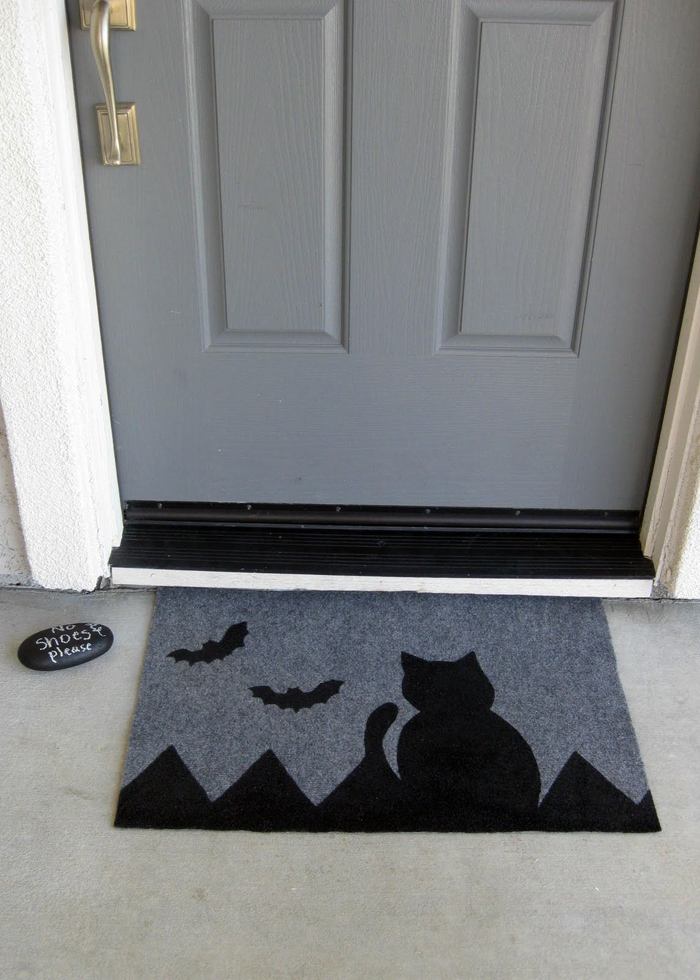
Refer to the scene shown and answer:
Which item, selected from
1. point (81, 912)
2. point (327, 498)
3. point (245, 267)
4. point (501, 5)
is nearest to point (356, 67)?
point (501, 5)

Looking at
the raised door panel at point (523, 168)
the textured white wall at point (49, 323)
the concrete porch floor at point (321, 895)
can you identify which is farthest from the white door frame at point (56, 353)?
the concrete porch floor at point (321, 895)

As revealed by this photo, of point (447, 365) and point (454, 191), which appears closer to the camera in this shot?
point (454, 191)

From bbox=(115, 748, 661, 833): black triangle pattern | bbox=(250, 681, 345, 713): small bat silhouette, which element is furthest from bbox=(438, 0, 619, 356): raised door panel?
bbox=(115, 748, 661, 833): black triangle pattern

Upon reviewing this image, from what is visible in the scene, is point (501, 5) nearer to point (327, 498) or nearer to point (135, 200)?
point (135, 200)

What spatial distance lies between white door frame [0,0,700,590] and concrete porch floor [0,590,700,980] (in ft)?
1.44

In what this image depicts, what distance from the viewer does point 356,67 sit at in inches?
53.9

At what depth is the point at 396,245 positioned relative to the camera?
1.50 m

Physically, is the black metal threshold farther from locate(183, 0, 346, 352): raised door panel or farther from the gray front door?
locate(183, 0, 346, 352): raised door panel

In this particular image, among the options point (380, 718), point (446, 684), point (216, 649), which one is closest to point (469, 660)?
point (446, 684)

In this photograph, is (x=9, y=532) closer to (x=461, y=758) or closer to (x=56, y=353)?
(x=56, y=353)

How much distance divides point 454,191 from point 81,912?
1323mm

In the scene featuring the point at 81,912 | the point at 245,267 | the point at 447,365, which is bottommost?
the point at 81,912

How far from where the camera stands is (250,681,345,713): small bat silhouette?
1439 mm

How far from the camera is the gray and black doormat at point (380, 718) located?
4.14 ft
